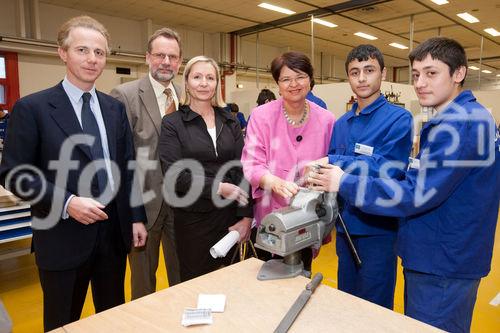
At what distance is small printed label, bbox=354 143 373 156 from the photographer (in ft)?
4.78

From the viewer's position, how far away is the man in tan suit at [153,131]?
189 centimetres

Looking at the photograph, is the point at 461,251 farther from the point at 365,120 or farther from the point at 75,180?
the point at 75,180

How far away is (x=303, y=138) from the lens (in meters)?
1.70

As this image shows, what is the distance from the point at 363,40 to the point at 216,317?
10310mm

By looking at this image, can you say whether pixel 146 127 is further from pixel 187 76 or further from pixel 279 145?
pixel 279 145

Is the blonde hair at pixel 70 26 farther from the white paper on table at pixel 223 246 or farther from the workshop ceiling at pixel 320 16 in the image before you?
the workshop ceiling at pixel 320 16

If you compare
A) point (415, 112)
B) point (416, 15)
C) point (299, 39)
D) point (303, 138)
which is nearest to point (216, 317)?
point (303, 138)

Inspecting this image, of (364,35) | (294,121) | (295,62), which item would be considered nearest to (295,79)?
(295,62)

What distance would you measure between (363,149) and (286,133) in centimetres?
37

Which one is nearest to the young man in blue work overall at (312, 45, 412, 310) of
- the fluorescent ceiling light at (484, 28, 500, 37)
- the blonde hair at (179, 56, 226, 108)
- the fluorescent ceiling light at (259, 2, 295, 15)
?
the blonde hair at (179, 56, 226, 108)

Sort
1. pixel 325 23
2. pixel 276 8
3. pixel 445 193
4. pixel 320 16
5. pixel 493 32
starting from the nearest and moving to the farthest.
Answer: pixel 445 193 < pixel 276 8 < pixel 320 16 < pixel 325 23 < pixel 493 32

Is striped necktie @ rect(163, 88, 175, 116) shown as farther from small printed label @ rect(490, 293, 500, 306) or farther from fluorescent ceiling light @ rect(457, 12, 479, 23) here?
fluorescent ceiling light @ rect(457, 12, 479, 23)

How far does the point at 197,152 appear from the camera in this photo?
1718 mm

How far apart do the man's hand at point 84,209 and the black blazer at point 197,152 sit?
41cm
